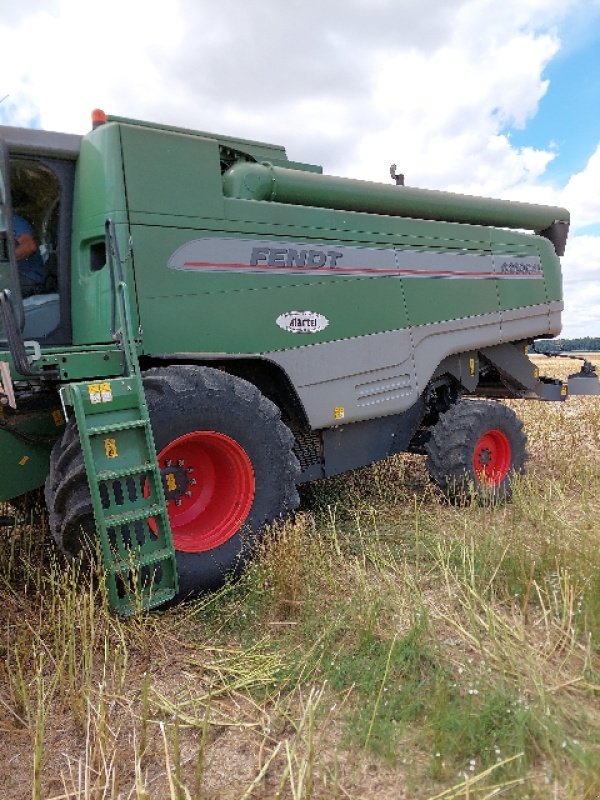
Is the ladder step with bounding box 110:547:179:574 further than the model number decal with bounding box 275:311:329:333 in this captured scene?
No

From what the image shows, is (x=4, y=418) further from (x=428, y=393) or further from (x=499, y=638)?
(x=428, y=393)

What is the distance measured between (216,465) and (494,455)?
9.64ft

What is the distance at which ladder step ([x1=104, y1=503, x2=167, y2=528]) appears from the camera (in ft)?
9.49

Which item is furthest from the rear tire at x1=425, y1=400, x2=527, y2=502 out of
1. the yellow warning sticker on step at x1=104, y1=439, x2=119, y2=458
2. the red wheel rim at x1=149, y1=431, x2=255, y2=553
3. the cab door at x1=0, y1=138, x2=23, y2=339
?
→ the cab door at x1=0, y1=138, x2=23, y2=339

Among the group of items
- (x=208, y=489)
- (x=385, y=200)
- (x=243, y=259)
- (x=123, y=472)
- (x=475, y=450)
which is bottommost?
(x=475, y=450)

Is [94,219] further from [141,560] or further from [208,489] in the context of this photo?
[141,560]

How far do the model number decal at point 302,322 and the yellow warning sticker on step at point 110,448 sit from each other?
55.8 inches

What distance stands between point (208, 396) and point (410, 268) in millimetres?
2227

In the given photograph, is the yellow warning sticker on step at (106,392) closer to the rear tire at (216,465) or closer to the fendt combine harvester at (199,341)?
the fendt combine harvester at (199,341)

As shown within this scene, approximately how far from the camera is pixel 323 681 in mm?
2406

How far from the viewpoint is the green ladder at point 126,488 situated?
2.86 metres

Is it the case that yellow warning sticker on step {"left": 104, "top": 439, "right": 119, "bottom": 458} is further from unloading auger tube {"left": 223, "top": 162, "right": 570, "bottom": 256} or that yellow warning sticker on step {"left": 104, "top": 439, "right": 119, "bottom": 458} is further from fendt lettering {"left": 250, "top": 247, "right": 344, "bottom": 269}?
unloading auger tube {"left": 223, "top": 162, "right": 570, "bottom": 256}

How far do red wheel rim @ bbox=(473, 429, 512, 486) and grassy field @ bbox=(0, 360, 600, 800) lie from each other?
163 centimetres

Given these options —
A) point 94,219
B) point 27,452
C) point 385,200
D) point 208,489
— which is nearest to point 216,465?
point 208,489
